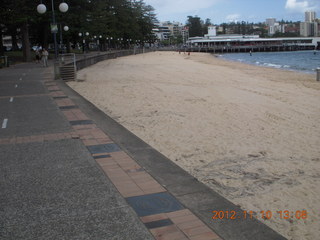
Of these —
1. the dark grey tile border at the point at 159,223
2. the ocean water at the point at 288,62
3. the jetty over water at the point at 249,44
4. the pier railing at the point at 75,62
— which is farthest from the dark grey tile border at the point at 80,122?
the jetty over water at the point at 249,44

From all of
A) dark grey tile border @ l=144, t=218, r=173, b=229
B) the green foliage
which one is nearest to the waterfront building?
the green foliage

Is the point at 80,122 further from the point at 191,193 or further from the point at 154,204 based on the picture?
the point at 154,204

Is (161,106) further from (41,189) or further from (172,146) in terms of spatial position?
(41,189)

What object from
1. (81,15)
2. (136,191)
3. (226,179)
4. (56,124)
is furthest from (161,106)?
(81,15)

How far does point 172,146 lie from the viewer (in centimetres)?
858

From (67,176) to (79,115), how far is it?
17.7ft

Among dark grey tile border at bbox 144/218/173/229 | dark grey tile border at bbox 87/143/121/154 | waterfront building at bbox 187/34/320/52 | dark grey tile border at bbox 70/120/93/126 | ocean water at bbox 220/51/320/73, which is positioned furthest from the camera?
waterfront building at bbox 187/34/320/52

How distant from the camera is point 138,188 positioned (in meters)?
5.54

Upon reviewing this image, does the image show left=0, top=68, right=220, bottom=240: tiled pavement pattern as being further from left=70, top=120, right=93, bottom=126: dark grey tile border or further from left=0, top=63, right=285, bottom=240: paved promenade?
left=70, top=120, right=93, bottom=126: dark grey tile border

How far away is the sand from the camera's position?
5.67 m
